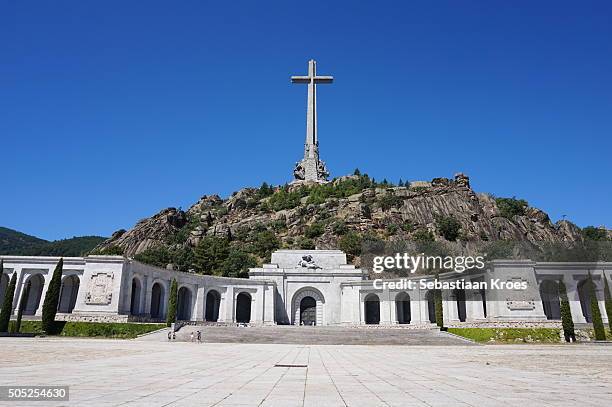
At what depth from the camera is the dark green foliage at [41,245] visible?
91.2 meters

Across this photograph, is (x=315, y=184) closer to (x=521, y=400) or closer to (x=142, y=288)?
(x=142, y=288)

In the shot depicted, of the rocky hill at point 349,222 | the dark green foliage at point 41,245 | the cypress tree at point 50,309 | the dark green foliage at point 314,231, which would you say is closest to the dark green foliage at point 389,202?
the rocky hill at point 349,222

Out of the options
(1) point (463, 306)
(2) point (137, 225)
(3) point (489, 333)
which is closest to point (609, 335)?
(3) point (489, 333)

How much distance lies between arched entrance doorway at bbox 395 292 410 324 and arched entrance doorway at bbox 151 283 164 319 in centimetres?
2498

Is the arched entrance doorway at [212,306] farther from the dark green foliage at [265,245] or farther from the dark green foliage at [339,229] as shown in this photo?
the dark green foliage at [339,229]

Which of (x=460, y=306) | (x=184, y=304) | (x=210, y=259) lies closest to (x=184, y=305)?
(x=184, y=304)

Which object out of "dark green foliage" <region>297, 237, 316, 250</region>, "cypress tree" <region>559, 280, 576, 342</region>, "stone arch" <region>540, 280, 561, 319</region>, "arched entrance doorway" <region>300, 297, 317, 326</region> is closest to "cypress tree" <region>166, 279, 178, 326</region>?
"arched entrance doorway" <region>300, 297, 317, 326</region>

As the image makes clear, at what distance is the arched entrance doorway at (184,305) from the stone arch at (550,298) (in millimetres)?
35289

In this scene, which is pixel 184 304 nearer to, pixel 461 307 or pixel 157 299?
pixel 157 299

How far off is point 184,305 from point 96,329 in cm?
1453

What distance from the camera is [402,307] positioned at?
48.4 m

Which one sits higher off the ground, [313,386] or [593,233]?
[593,233]

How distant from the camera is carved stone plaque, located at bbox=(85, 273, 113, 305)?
37312mm

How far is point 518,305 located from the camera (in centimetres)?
3553
